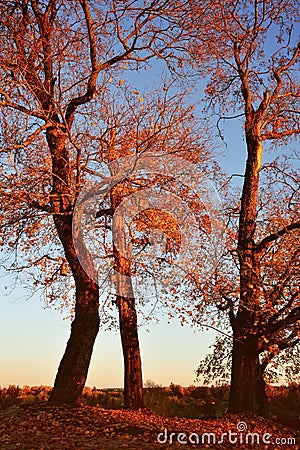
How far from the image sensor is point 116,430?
10078 mm

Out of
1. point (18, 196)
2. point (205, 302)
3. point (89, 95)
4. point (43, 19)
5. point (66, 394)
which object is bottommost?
point (66, 394)

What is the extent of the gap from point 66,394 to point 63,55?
774cm

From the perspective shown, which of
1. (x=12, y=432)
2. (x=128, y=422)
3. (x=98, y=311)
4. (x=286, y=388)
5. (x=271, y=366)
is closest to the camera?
(x=12, y=432)

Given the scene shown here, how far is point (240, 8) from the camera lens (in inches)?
571

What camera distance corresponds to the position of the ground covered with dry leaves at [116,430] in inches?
362

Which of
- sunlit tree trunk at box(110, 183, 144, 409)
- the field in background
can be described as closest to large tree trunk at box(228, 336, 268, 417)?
the field in background

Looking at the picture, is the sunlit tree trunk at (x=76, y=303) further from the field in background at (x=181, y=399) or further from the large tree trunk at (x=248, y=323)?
the large tree trunk at (x=248, y=323)

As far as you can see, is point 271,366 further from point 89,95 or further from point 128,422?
point 89,95

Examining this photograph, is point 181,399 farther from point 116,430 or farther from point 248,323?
point 116,430

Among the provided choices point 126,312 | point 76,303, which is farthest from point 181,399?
point 76,303

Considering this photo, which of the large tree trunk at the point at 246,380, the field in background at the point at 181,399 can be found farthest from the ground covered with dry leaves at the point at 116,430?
the field in background at the point at 181,399

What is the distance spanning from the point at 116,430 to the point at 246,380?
4342 millimetres

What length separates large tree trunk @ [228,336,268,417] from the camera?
13031 millimetres

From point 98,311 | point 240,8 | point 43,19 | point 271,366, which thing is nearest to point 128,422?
point 98,311
